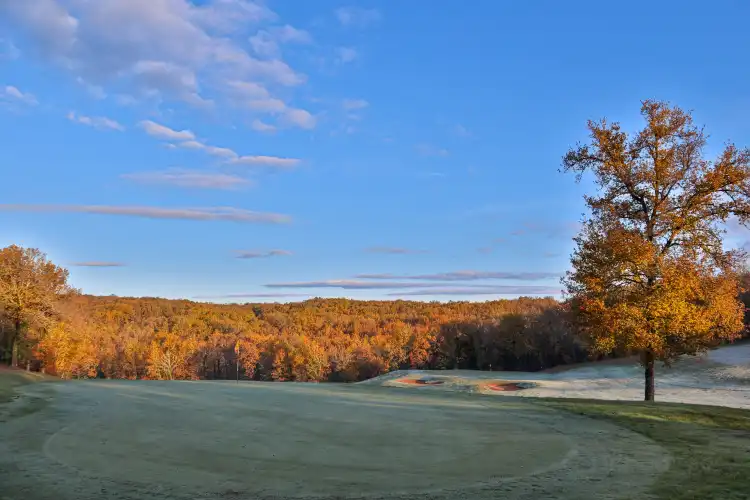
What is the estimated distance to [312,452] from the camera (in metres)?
8.97

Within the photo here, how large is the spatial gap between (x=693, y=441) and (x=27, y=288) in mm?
40768

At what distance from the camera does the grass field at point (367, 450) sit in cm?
677

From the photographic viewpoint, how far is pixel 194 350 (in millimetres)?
103750

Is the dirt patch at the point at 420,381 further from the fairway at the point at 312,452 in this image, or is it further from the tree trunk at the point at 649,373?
the fairway at the point at 312,452

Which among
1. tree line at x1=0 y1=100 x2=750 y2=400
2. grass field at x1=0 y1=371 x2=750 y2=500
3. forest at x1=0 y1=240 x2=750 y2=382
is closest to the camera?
grass field at x1=0 y1=371 x2=750 y2=500

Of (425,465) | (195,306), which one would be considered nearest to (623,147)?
(425,465)

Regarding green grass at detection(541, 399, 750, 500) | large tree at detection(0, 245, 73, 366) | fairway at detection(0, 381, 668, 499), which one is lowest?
fairway at detection(0, 381, 668, 499)

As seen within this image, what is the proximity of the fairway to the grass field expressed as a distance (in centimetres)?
3

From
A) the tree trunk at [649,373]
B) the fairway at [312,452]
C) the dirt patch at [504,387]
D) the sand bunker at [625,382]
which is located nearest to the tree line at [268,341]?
the tree trunk at [649,373]

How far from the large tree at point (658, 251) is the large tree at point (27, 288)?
115 ft

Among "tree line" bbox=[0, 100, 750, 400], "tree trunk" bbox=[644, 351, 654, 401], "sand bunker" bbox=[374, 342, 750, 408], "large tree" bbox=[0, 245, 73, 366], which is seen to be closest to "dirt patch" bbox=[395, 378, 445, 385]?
"sand bunker" bbox=[374, 342, 750, 408]

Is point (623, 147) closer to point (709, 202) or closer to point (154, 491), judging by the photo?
point (709, 202)

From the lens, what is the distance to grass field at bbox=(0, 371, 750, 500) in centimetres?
677

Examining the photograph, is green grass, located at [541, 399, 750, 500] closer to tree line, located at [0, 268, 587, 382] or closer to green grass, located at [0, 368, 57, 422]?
tree line, located at [0, 268, 587, 382]
